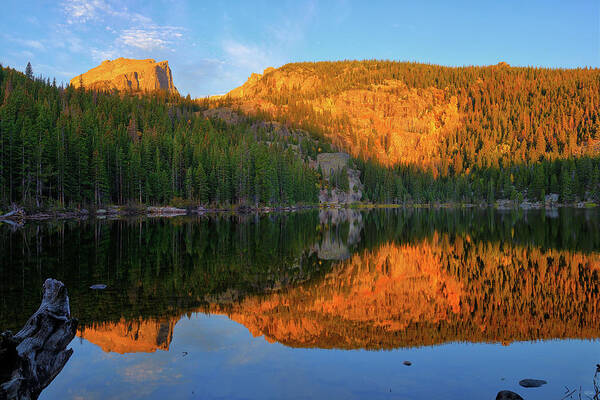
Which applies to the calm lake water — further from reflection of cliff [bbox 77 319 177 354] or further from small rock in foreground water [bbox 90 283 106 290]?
small rock in foreground water [bbox 90 283 106 290]

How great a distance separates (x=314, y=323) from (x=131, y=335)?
576 centimetres

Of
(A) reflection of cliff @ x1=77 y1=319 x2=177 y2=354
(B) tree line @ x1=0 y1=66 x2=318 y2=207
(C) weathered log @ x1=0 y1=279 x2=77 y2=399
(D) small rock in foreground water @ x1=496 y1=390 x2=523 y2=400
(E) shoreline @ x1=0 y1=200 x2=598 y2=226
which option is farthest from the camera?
(B) tree line @ x1=0 y1=66 x2=318 y2=207

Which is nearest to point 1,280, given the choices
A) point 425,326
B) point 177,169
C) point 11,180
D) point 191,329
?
point 191,329

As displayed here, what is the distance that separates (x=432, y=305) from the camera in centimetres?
1524

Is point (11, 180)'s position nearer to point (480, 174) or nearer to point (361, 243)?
point (361, 243)

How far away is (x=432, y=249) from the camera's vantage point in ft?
95.3

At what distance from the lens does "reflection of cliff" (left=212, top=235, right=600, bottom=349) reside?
12312mm

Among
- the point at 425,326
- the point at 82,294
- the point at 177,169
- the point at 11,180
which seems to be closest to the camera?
the point at 425,326

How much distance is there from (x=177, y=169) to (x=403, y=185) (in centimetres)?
12025

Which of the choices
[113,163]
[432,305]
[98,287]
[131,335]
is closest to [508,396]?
[432,305]

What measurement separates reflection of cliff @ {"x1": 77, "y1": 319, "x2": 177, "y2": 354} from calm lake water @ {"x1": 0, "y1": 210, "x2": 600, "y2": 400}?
5 centimetres

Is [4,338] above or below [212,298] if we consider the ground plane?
above

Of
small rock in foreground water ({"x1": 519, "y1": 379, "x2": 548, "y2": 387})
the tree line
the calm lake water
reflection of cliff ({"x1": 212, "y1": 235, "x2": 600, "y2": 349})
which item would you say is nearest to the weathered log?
the calm lake water

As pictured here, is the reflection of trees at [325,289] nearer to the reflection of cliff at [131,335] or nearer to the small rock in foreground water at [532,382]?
the reflection of cliff at [131,335]
